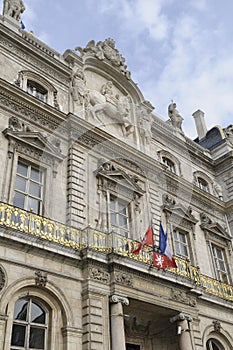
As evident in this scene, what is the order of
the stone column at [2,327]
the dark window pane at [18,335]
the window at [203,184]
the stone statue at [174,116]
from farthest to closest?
the stone statue at [174,116] < the window at [203,184] < the dark window pane at [18,335] < the stone column at [2,327]

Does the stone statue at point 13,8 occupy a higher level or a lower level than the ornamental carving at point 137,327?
higher

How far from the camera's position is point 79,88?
15.9 metres

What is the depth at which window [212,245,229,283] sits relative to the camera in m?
17.4

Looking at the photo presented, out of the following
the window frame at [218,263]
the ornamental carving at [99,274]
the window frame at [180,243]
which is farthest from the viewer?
the window frame at [218,263]

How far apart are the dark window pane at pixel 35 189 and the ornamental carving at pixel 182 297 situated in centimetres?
503

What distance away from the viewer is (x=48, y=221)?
11062mm

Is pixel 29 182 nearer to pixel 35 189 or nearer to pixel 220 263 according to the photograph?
pixel 35 189

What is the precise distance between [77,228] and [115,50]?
34.4ft

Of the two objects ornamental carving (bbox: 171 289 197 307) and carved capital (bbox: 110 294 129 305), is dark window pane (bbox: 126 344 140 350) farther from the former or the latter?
carved capital (bbox: 110 294 129 305)

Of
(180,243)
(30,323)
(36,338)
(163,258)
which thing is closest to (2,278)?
(30,323)

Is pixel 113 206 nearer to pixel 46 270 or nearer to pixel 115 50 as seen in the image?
pixel 46 270

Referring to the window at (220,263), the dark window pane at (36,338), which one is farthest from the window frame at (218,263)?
the dark window pane at (36,338)

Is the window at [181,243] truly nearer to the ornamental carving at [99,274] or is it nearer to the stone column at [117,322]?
the ornamental carving at [99,274]

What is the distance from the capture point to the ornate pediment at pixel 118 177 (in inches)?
557
